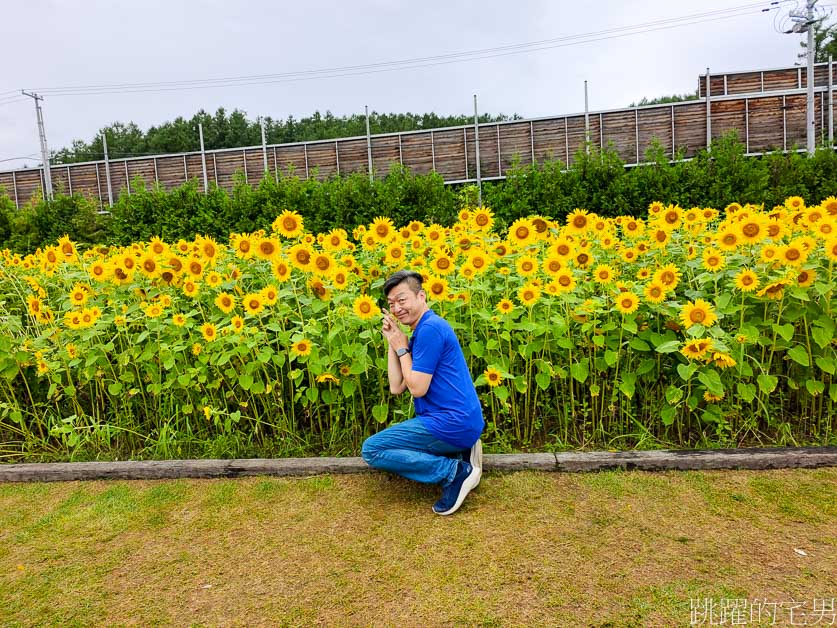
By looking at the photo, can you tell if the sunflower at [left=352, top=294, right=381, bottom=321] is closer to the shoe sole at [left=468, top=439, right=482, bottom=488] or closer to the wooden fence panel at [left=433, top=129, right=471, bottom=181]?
the shoe sole at [left=468, top=439, right=482, bottom=488]

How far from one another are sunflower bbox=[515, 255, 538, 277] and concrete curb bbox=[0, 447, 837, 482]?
0.99 meters

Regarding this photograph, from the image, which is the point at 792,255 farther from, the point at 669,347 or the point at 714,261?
the point at 669,347

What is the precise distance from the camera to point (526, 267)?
3258mm

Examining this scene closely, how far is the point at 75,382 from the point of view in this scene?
375 centimetres

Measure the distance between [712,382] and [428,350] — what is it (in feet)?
4.68

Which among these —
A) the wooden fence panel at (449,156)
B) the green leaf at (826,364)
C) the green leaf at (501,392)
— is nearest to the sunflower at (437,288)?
the green leaf at (501,392)

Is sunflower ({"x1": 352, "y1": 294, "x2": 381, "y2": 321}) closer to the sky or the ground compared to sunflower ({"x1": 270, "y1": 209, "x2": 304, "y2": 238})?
closer to the ground

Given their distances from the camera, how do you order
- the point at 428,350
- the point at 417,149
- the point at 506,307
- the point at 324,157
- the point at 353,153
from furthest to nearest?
the point at 324,157 < the point at 353,153 < the point at 417,149 < the point at 506,307 < the point at 428,350

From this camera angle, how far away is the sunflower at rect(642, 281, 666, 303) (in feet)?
9.77

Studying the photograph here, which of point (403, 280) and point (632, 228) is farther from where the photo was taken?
point (632, 228)

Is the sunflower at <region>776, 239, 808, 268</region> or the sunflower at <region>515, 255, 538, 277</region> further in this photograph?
the sunflower at <region>515, 255, 538, 277</region>

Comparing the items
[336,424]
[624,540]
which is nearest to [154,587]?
[336,424]

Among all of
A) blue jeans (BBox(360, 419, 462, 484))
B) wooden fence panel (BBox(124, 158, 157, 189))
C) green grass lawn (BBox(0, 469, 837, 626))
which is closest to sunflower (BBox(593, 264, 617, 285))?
green grass lawn (BBox(0, 469, 837, 626))

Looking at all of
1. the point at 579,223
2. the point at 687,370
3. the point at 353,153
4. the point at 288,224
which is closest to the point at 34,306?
the point at 288,224
